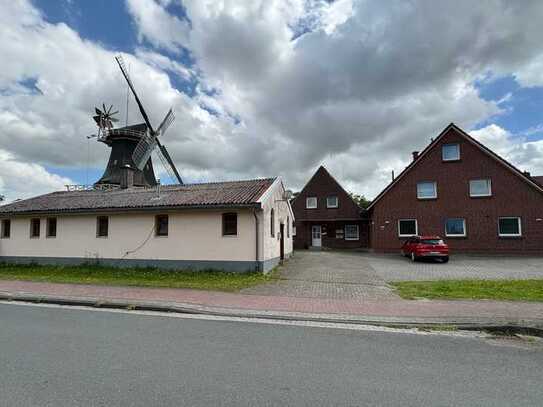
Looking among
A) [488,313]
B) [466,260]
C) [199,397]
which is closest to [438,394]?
[199,397]

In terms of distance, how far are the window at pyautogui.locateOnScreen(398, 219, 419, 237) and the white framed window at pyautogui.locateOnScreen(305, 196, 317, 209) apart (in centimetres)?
1055

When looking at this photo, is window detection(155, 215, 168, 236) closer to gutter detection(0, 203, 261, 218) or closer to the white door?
gutter detection(0, 203, 261, 218)

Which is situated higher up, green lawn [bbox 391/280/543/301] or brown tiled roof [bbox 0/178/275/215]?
brown tiled roof [bbox 0/178/275/215]

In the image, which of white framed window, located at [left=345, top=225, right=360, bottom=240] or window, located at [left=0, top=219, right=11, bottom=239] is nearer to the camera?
window, located at [left=0, top=219, right=11, bottom=239]

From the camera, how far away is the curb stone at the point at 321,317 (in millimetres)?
6637

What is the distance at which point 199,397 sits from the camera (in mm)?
3680

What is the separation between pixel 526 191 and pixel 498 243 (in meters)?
4.05

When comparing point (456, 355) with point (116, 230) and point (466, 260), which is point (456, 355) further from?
point (466, 260)

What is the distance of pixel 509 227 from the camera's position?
75.0ft

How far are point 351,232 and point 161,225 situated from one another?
21788 millimetres

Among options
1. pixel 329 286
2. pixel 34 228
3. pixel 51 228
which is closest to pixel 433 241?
pixel 329 286

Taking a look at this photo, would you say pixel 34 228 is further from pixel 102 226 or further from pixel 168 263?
pixel 168 263

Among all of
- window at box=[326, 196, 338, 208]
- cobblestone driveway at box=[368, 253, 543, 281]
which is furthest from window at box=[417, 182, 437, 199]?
window at box=[326, 196, 338, 208]

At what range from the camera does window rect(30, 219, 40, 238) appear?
18.1 m
